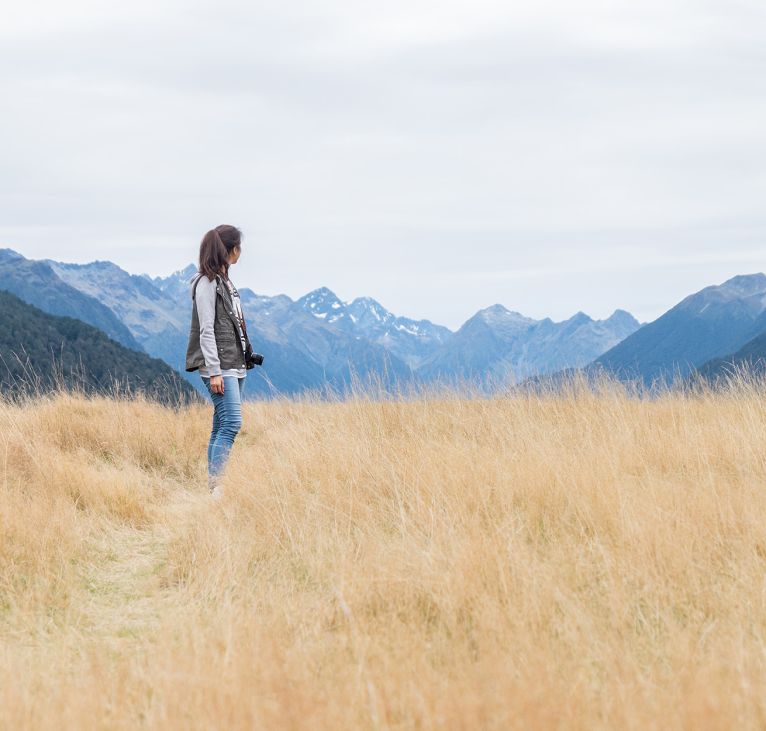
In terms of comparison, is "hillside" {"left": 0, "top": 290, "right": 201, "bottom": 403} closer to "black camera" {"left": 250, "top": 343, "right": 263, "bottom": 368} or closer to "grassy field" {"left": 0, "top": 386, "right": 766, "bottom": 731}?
"black camera" {"left": 250, "top": 343, "right": 263, "bottom": 368}

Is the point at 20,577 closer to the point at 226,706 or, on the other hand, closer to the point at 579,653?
the point at 226,706

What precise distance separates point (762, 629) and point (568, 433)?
456 centimetres

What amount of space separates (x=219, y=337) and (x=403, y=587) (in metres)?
4.13

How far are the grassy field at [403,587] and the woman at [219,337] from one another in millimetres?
453

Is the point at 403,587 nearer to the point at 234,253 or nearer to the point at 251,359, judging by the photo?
the point at 251,359

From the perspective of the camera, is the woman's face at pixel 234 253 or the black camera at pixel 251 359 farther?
the black camera at pixel 251 359

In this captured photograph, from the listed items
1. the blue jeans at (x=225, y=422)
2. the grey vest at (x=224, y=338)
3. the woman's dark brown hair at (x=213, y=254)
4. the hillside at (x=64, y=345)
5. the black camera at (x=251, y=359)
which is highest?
the hillside at (x=64, y=345)

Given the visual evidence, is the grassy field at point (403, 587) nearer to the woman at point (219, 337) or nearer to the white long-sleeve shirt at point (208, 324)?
the woman at point (219, 337)

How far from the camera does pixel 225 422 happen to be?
7266 mm

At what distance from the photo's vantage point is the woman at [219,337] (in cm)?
705

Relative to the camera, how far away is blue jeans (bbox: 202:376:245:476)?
23.7ft

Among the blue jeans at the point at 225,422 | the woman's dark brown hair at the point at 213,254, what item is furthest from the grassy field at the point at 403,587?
the woman's dark brown hair at the point at 213,254

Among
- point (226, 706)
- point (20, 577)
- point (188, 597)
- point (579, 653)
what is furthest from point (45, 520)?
point (579, 653)

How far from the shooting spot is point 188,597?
418 centimetres
